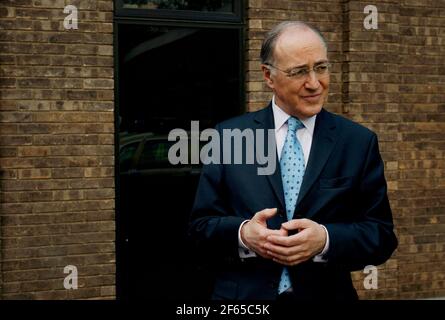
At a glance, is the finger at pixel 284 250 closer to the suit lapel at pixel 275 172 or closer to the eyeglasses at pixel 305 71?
the suit lapel at pixel 275 172

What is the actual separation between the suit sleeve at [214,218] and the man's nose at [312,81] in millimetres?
470

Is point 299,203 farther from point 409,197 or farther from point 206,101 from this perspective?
point 409,197

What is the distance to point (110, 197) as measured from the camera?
236 inches

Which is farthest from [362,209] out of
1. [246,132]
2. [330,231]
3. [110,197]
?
[110,197]

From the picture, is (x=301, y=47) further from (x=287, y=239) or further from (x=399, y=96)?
(x=399, y=96)

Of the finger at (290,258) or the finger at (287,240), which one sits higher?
the finger at (287,240)

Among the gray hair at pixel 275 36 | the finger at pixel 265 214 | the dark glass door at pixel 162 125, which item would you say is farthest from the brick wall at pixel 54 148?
the finger at pixel 265 214

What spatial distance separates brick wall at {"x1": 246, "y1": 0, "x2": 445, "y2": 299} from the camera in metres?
6.57

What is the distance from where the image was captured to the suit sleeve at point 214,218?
2.57 m

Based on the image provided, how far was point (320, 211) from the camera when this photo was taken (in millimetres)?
2504

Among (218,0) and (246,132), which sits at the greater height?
(218,0)

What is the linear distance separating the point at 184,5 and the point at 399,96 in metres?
2.35

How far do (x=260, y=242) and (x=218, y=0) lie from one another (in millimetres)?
4320
